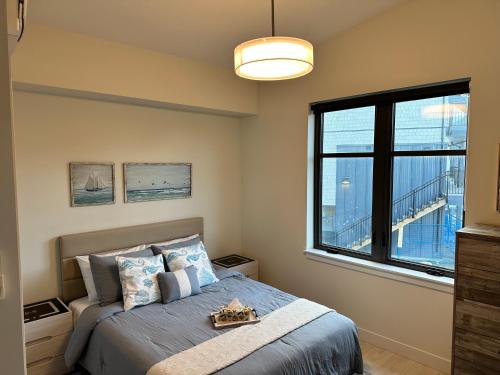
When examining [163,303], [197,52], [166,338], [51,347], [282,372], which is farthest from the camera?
[197,52]

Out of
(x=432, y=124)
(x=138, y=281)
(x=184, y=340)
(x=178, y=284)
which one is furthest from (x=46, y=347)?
(x=432, y=124)

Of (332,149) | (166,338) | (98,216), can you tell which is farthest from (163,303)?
(332,149)

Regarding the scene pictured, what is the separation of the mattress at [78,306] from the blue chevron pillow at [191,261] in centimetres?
69

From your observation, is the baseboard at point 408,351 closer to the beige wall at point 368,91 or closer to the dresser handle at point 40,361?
the beige wall at point 368,91

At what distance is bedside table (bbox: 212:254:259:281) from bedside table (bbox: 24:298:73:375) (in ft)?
5.12

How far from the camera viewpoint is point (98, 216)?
Result: 3217 millimetres

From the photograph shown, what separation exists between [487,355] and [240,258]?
2.57 m

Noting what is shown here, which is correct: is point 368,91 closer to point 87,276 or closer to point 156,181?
point 156,181

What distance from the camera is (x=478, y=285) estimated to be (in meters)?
2.12

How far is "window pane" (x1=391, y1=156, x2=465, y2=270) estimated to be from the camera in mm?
2801

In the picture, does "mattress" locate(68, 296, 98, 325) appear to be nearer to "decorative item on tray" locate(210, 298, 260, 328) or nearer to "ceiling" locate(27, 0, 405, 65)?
"decorative item on tray" locate(210, 298, 260, 328)

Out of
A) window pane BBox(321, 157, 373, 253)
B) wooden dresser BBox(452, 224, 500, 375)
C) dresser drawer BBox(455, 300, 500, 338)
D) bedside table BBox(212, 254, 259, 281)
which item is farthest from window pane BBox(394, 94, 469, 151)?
bedside table BBox(212, 254, 259, 281)

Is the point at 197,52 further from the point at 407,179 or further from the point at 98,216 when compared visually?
the point at 407,179

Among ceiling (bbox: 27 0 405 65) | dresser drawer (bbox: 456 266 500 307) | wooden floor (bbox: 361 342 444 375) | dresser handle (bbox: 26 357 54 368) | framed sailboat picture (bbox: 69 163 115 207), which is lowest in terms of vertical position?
wooden floor (bbox: 361 342 444 375)
